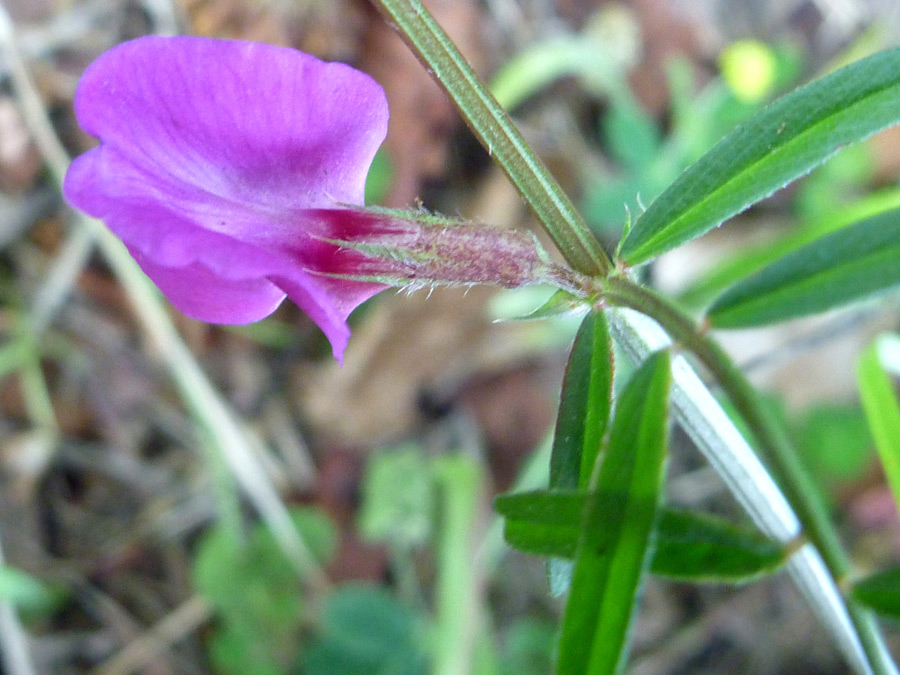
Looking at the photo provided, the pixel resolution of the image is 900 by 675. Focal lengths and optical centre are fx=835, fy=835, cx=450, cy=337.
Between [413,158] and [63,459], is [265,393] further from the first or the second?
[413,158]

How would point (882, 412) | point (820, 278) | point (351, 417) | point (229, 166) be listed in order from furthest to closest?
point (351, 417) → point (882, 412) → point (820, 278) → point (229, 166)

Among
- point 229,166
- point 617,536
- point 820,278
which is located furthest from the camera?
point 820,278

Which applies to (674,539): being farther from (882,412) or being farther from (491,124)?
(882,412)

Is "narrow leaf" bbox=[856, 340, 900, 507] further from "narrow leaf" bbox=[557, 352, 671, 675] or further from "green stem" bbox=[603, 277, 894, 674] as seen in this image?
"narrow leaf" bbox=[557, 352, 671, 675]

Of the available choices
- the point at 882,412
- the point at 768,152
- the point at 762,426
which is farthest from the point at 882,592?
the point at 768,152

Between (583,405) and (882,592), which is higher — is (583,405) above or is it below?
above

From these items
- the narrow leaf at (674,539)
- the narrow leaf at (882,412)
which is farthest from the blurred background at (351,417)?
the narrow leaf at (674,539)

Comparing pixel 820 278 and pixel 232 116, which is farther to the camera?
pixel 820 278

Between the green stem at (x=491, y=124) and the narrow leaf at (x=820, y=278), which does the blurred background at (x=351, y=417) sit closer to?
the narrow leaf at (x=820, y=278)
